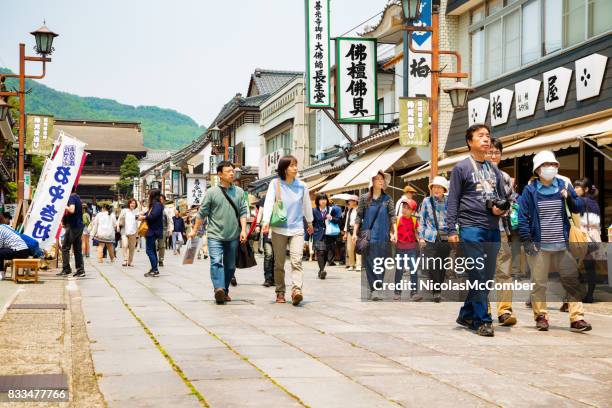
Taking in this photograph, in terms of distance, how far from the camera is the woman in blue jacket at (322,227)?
1578 centimetres

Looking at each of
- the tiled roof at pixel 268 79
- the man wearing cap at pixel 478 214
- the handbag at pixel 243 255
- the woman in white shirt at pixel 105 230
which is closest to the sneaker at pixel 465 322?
the man wearing cap at pixel 478 214

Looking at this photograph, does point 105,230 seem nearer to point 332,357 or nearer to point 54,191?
point 54,191

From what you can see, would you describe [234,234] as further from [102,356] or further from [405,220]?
[102,356]

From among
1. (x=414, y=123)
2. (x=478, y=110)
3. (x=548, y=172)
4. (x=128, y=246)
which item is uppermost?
(x=478, y=110)

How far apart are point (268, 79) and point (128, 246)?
104 ft

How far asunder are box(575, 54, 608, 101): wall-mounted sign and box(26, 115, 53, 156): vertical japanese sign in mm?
14620

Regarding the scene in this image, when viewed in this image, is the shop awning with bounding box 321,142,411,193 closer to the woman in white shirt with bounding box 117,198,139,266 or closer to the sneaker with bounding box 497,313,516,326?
the woman in white shirt with bounding box 117,198,139,266

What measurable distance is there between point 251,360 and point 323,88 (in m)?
20.4

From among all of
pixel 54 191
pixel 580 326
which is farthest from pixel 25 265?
pixel 580 326

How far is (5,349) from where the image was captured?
19.2 ft

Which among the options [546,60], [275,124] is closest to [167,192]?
[275,124]

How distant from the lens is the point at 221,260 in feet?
32.2

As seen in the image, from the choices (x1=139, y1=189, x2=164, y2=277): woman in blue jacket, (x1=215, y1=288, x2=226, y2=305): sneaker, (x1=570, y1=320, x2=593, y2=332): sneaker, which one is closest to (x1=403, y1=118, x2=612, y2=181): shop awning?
(x1=570, y1=320, x2=593, y2=332): sneaker

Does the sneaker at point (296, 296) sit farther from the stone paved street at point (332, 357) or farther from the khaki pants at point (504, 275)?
the khaki pants at point (504, 275)
